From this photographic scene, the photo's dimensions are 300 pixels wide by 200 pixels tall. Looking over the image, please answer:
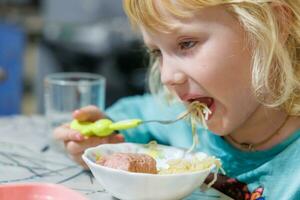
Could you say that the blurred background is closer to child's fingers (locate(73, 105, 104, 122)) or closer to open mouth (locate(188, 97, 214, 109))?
child's fingers (locate(73, 105, 104, 122))

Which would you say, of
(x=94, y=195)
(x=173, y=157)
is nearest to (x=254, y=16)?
(x=173, y=157)

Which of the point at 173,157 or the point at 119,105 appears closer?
the point at 173,157

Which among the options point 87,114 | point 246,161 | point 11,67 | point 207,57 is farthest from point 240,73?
point 11,67

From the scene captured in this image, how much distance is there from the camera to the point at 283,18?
88cm

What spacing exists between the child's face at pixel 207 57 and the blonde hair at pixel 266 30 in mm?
14

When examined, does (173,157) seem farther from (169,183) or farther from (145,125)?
(145,125)

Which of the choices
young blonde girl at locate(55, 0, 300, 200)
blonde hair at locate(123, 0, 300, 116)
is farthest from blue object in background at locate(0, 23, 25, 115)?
blonde hair at locate(123, 0, 300, 116)

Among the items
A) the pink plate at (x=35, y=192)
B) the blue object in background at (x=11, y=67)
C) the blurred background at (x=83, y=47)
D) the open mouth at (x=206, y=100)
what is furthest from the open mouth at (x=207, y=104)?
the blurred background at (x=83, y=47)

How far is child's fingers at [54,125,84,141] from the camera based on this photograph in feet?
3.17

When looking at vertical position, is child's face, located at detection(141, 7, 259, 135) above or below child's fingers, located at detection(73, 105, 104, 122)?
above

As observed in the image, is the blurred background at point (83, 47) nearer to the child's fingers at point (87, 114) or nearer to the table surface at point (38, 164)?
the table surface at point (38, 164)

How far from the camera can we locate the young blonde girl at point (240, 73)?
0.85m

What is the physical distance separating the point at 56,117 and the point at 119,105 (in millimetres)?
166

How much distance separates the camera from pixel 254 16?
85 centimetres
